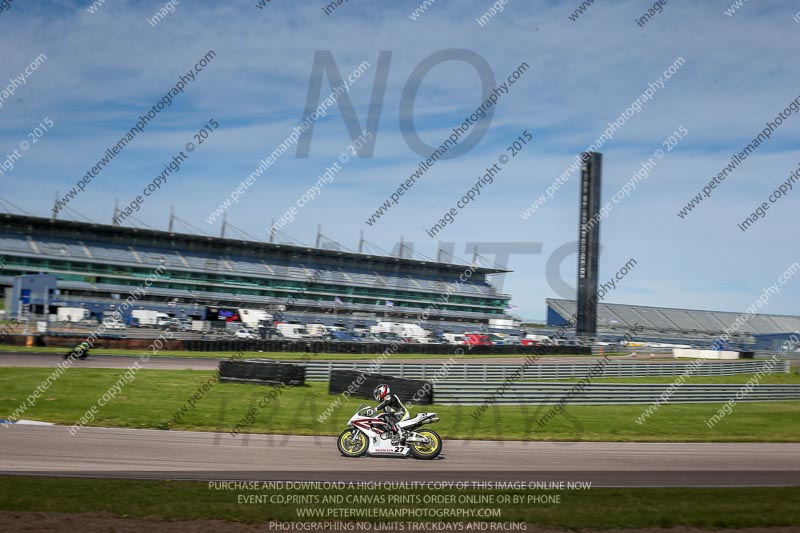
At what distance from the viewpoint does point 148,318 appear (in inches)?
2303

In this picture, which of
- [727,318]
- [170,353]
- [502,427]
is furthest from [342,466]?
[727,318]

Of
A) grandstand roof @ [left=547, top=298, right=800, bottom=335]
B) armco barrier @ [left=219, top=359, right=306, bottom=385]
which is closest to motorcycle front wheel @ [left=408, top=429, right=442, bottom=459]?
armco barrier @ [left=219, top=359, right=306, bottom=385]

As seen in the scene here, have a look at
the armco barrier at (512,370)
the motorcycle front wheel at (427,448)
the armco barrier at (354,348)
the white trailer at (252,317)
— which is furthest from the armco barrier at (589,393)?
the white trailer at (252,317)

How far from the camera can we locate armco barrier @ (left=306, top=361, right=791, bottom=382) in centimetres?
2775

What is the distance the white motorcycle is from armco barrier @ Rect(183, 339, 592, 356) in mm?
28585

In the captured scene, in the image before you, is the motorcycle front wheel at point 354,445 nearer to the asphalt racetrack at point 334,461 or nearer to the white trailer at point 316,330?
the asphalt racetrack at point 334,461

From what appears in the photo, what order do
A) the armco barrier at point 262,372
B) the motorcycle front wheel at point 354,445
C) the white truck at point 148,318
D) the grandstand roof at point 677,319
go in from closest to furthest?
the motorcycle front wheel at point 354,445
the armco barrier at point 262,372
the white truck at point 148,318
the grandstand roof at point 677,319

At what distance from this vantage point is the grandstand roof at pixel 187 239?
241ft

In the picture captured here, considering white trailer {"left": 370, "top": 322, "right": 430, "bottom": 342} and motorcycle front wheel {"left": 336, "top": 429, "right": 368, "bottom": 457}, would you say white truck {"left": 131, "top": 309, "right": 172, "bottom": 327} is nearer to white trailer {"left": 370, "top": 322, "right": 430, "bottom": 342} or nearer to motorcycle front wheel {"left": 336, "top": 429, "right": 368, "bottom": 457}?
white trailer {"left": 370, "top": 322, "right": 430, "bottom": 342}

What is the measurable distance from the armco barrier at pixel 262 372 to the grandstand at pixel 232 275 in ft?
118

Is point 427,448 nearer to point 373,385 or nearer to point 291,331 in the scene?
point 373,385

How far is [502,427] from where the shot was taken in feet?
60.4

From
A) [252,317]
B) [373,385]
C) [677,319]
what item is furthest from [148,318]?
[677,319]

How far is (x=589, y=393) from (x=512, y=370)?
23.2ft
